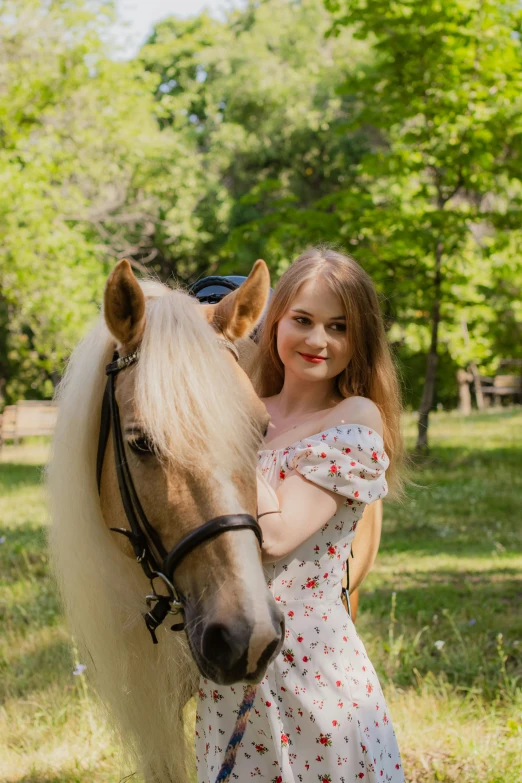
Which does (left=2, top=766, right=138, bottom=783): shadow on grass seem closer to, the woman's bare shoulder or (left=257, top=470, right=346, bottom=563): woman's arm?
(left=257, top=470, right=346, bottom=563): woman's arm

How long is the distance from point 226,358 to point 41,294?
10738 millimetres

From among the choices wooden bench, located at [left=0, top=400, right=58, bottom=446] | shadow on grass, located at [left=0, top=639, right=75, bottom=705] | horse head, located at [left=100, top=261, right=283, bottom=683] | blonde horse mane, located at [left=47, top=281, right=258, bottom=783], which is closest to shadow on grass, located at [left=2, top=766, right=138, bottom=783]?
shadow on grass, located at [left=0, top=639, right=75, bottom=705]

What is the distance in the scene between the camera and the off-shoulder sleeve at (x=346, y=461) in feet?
5.65

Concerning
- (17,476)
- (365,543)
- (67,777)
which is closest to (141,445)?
(365,543)

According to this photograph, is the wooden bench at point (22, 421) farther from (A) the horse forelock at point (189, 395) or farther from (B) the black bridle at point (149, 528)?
(A) the horse forelock at point (189, 395)

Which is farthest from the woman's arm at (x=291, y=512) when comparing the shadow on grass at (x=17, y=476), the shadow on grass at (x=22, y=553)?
the shadow on grass at (x=17, y=476)

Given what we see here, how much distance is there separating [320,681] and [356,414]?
0.64 meters

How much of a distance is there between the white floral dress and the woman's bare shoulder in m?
0.07

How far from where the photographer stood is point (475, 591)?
5.12 meters

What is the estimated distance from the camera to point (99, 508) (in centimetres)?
182

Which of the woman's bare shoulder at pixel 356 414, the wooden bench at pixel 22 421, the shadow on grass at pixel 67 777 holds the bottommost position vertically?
the wooden bench at pixel 22 421

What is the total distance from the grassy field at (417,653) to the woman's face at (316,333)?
0.97m

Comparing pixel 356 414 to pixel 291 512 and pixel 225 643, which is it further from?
pixel 225 643

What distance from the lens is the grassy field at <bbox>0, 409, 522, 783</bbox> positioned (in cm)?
290
